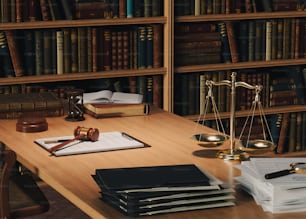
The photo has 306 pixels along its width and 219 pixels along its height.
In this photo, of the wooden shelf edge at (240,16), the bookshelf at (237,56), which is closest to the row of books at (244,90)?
the bookshelf at (237,56)

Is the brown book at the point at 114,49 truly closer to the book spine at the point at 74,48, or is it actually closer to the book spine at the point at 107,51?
the book spine at the point at 107,51

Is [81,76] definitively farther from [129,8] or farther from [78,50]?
[129,8]

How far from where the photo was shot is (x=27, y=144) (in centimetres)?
316

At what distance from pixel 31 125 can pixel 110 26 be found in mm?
1498

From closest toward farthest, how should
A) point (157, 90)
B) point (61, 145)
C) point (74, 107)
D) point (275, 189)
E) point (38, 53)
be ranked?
1. point (275, 189)
2. point (61, 145)
3. point (74, 107)
4. point (38, 53)
5. point (157, 90)

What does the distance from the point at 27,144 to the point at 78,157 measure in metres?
0.32

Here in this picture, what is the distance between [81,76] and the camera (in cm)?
452

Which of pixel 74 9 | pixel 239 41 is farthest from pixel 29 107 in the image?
pixel 239 41

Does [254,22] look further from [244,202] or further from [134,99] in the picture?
[244,202]

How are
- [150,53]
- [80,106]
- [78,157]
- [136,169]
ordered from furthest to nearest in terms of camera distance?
[150,53] → [80,106] → [78,157] → [136,169]

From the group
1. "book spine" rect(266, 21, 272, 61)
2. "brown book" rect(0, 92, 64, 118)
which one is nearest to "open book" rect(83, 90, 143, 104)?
"brown book" rect(0, 92, 64, 118)

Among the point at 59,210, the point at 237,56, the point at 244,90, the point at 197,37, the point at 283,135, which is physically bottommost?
the point at 59,210

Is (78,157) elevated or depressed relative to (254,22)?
depressed

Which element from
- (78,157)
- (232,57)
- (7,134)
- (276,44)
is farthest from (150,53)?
(78,157)
